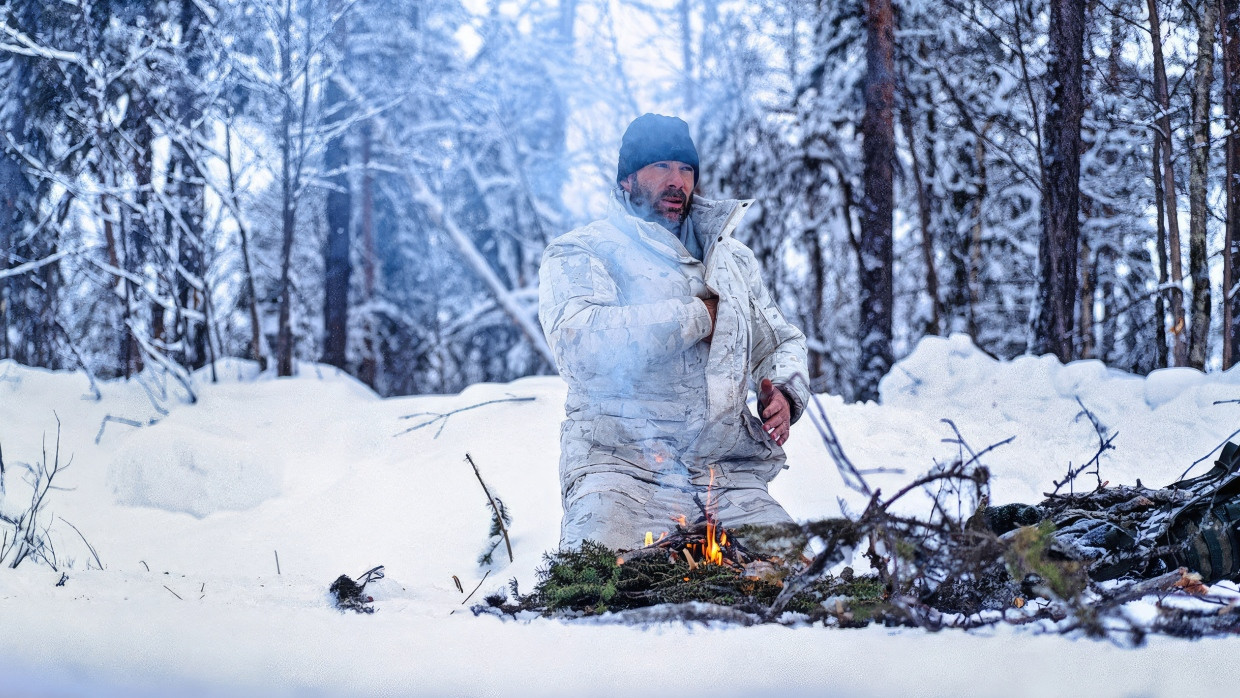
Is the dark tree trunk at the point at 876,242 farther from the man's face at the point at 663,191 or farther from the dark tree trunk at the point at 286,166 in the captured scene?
the man's face at the point at 663,191

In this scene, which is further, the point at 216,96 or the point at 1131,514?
the point at 216,96

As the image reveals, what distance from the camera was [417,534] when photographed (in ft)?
13.3

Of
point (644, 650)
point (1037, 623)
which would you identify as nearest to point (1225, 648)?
point (1037, 623)

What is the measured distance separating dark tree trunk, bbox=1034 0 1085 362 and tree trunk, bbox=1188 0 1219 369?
113 centimetres

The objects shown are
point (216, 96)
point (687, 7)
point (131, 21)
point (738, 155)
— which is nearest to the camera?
point (131, 21)

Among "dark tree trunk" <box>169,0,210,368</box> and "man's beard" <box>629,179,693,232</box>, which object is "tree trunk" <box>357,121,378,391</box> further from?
"man's beard" <box>629,179,693,232</box>

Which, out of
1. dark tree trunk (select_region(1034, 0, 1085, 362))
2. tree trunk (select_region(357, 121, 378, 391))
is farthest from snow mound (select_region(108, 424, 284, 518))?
tree trunk (select_region(357, 121, 378, 391))

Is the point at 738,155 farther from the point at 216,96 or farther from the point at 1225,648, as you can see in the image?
the point at 1225,648

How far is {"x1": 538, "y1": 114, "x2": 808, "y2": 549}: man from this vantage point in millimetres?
2672

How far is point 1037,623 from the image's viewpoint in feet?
5.14

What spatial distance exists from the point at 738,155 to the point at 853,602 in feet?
34.8

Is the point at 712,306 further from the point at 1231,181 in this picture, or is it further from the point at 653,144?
the point at 1231,181

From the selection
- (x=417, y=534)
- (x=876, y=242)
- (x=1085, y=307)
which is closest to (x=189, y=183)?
(x=417, y=534)

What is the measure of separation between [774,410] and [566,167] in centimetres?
1186
